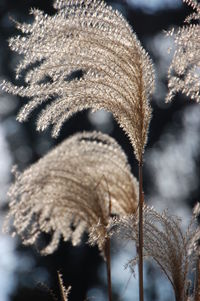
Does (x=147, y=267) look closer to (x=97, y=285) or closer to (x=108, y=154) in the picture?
(x=97, y=285)

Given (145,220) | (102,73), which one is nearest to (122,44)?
(102,73)

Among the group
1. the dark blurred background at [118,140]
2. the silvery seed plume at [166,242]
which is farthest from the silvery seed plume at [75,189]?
the dark blurred background at [118,140]

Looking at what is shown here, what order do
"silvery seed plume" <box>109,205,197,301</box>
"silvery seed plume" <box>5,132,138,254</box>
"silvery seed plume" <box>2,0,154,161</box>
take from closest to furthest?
1. "silvery seed plume" <box>2,0,154,161</box>
2. "silvery seed plume" <box>109,205,197,301</box>
3. "silvery seed plume" <box>5,132,138,254</box>

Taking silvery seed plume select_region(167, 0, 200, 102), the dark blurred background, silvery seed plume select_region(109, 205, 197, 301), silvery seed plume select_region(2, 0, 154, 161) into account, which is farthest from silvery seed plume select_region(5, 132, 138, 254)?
the dark blurred background

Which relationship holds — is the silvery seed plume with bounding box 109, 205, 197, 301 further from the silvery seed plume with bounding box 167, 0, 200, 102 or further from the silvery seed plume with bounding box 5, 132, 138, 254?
the silvery seed plume with bounding box 167, 0, 200, 102

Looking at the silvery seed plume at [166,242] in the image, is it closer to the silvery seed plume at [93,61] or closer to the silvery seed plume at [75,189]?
the silvery seed plume at [75,189]

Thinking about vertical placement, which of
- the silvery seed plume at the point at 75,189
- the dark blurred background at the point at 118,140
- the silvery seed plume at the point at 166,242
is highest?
the dark blurred background at the point at 118,140

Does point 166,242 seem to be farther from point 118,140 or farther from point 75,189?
point 118,140
